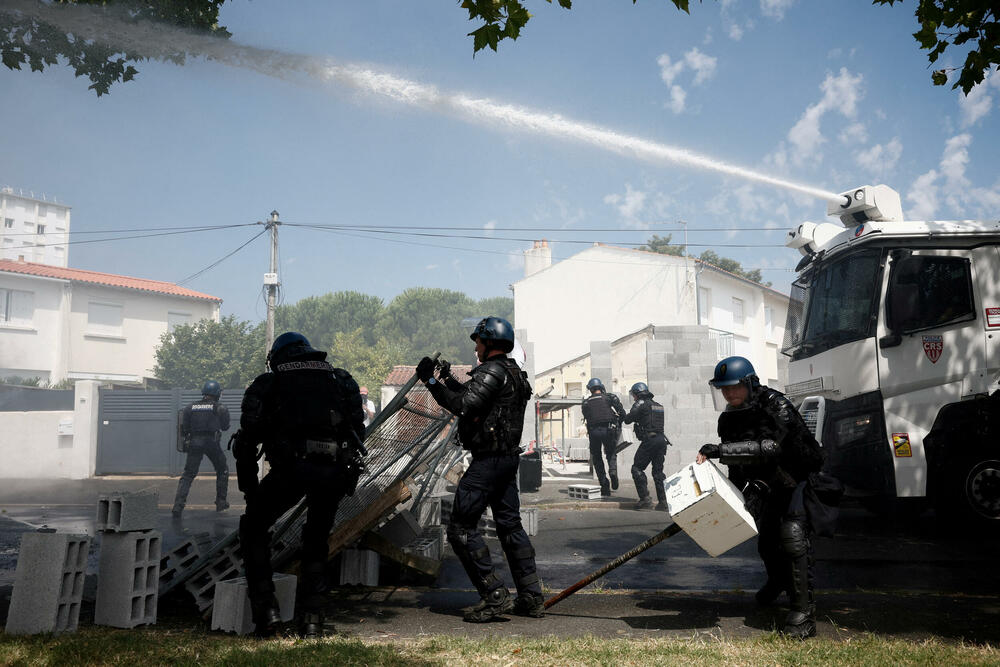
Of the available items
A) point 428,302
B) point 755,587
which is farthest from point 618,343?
point 428,302

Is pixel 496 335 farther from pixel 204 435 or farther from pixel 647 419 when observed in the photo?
pixel 204 435

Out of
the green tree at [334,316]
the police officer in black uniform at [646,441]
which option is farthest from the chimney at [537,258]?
the green tree at [334,316]

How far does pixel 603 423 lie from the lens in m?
12.1

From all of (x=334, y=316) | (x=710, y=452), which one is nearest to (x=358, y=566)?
(x=710, y=452)

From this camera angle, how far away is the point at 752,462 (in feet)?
14.1

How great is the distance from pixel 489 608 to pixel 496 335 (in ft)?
5.43

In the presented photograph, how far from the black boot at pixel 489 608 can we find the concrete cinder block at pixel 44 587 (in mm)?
2137

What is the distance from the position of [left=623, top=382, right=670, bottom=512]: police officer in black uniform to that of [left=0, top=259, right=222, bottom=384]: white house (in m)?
38.0

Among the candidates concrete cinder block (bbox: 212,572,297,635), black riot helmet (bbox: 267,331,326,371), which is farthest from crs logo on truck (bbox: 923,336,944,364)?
concrete cinder block (bbox: 212,572,297,635)

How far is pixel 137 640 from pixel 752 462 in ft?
11.3

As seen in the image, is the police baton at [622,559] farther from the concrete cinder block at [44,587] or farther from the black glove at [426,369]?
the concrete cinder block at [44,587]

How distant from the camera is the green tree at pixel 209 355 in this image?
46.0 m

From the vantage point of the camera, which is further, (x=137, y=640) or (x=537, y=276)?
(x=537, y=276)

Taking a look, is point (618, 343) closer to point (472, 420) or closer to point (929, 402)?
→ point (929, 402)
